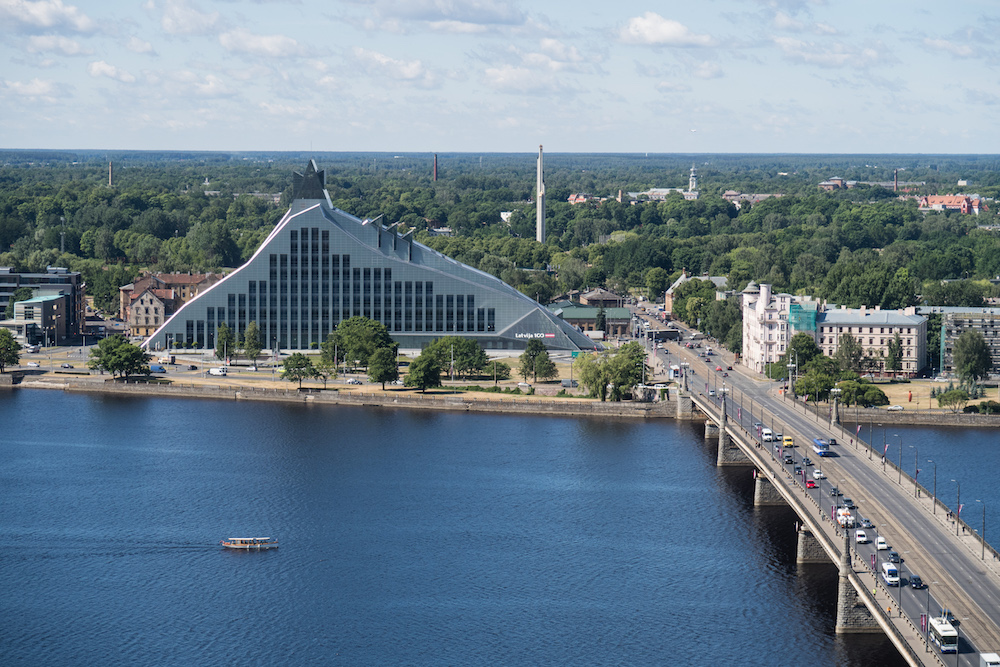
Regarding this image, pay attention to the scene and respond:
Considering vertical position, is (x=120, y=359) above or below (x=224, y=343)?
below

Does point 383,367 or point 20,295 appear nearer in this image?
point 383,367

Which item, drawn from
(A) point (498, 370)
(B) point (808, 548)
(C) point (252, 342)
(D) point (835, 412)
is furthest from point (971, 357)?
(C) point (252, 342)

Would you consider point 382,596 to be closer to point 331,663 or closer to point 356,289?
point 331,663

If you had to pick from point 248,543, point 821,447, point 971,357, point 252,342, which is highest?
point 971,357

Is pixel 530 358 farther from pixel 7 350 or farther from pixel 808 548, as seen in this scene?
pixel 808 548

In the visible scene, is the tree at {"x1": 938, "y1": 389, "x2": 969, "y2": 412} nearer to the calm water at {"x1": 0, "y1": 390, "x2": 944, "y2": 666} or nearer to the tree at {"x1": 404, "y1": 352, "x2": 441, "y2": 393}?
the calm water at {"x1": 0, "y1": 390, "x2": 944, "y2": 666}

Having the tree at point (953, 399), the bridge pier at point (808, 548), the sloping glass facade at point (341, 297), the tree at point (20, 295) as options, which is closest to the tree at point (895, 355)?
the tree at point (953, 399)
